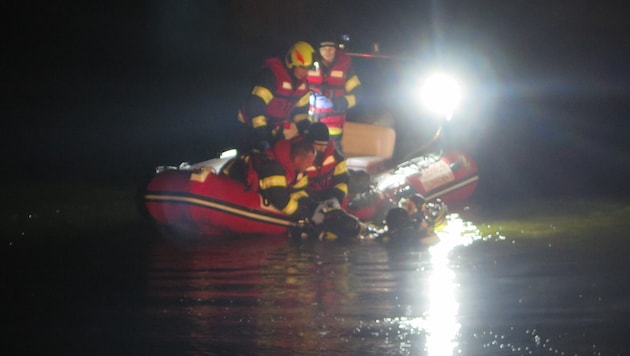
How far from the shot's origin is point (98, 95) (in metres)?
42.0

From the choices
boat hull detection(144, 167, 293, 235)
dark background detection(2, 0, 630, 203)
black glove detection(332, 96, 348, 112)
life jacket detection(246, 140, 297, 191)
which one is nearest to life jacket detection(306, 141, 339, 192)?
life jacket detection(246, 140, 297, 191)

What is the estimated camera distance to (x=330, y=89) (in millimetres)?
19562

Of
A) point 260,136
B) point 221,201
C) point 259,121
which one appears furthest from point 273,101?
point 221,201

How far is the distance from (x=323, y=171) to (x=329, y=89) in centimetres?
281

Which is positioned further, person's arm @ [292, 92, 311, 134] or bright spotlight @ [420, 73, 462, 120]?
bright spotlight @ [420, 73, 462, 120]

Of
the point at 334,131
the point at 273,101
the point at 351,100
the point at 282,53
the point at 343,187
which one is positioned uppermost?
the point at 273,101

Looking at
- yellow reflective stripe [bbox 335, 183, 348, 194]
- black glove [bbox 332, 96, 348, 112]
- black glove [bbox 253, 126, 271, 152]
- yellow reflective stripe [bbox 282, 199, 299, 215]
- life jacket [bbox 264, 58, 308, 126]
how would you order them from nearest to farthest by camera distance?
yellow reflective stripe [bbox 282, 199, 299, 215] → yellow reflective stripe [bbox 335, 183, 348, 194] → black glove [bbox 253, 126, 271, 152] → life jacket [bbox 264, 58, 308, 126] → black glove [bbox 332, 96, 348, 112]

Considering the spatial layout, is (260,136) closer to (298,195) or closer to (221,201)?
(298,195)

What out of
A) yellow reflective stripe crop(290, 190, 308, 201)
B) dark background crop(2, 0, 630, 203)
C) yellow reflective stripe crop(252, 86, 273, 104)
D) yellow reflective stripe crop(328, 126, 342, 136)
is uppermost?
yellow reflective stripe crop(252, 86, 273, 104)

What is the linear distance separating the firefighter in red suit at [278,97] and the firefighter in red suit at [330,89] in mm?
1567

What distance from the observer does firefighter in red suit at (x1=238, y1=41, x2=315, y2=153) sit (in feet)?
A: 57.4

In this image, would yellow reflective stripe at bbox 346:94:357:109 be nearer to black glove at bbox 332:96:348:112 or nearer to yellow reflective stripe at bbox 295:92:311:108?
black glove at bbox 332:96:348:112

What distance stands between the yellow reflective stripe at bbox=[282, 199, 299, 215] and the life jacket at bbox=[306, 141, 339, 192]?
49 cm

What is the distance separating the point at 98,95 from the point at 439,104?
21012 mm
